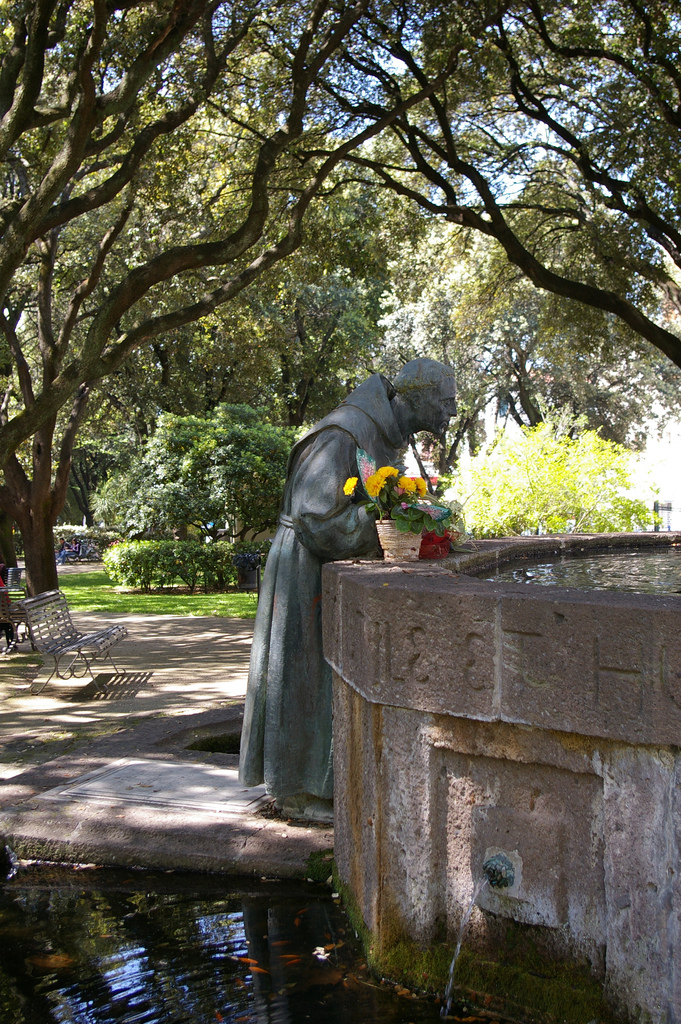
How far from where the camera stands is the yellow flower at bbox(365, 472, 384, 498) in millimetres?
3342

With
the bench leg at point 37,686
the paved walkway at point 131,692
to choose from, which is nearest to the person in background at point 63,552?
the paved walkway at point 131,692

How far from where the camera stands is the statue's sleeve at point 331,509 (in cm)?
347

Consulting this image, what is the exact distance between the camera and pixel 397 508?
3.35 m

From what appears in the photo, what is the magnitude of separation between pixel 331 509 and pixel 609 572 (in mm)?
2319

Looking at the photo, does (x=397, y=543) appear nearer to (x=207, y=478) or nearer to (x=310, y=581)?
(x=310, y=581)

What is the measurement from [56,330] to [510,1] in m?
14.0

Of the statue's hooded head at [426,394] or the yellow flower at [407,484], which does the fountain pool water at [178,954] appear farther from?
the statue's hooded head at [426,394]

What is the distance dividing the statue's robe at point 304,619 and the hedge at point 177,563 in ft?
45.4

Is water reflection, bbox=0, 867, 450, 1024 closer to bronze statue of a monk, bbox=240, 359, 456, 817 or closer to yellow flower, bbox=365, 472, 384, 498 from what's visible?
bronze statue of a monk, bbox=240, 359, 456, 817

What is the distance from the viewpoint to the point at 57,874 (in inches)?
144

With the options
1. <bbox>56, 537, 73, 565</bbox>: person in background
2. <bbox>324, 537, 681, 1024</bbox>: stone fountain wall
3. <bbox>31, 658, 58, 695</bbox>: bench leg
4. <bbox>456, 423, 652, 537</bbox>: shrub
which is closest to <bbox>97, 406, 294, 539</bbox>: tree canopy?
<bbox>456, 423, 652, 537</bbox>: shrub

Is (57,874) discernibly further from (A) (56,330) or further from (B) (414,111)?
(A) (56,330)

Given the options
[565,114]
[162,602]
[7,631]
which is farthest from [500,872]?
[162,602]

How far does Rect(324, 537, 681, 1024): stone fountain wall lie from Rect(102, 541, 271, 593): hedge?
1491cm
